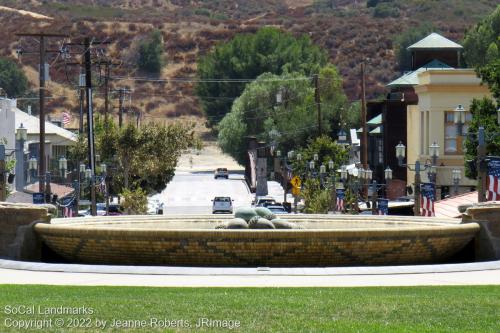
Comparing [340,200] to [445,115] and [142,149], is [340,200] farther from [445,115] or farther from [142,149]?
[142,149]

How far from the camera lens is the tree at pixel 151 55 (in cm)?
18475

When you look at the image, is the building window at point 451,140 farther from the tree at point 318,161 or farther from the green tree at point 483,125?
the green tree at point 483,125

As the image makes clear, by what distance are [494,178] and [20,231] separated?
17669mm

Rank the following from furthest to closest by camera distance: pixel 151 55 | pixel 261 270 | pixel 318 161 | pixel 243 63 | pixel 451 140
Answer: pixel 151 55 → pixel 243 63 → pixel 318 161 → pixel 451 140 → pixel 261 270

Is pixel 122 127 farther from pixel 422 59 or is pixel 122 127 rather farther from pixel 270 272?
pixel 270 272

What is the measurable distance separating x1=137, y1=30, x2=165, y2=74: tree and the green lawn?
162625mm

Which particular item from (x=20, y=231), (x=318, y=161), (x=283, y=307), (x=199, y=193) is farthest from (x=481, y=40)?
(x=283, y=307)

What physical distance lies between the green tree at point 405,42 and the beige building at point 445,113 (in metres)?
95.2

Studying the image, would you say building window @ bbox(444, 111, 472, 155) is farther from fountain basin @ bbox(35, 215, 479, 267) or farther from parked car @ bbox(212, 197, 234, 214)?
fountain basin @ bbox(35, 215, 479, 267)

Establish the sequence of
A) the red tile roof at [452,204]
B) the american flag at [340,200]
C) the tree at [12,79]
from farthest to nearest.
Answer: the tree at [12,79]
the american flag at [340,200]
the red tile roof at [452,204]

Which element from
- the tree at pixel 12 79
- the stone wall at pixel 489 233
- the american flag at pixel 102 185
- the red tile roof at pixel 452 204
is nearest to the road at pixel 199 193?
the american flag at pixel 102 185

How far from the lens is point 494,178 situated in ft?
141

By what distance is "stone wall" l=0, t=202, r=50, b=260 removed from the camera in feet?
98.5

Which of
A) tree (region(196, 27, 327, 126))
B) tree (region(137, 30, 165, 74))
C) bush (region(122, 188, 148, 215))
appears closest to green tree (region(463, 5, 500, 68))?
tree (region(196, 27, 327, 126))
